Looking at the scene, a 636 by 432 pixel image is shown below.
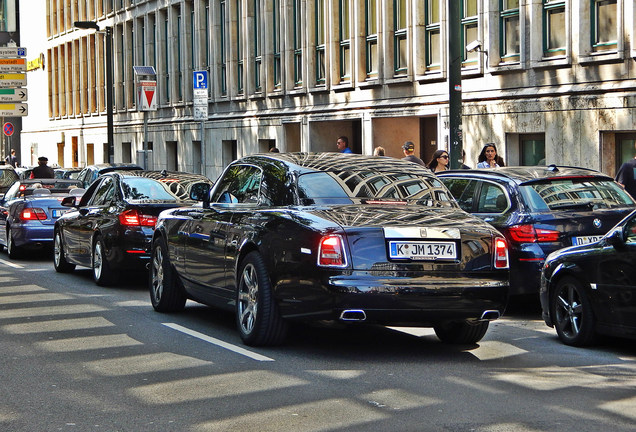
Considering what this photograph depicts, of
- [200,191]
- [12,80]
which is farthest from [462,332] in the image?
[12,80]

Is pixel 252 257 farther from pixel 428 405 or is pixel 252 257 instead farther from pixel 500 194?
pixel 500 194

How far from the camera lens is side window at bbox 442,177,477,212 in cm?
1302

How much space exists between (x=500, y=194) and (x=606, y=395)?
493 cm

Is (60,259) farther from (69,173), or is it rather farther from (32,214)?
(69,173)

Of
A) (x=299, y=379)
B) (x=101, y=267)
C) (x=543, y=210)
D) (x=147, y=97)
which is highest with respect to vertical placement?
(x=147, y=97)

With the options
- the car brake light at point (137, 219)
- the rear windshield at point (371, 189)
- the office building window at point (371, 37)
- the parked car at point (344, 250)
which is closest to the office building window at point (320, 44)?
the office building window at point (371, 37)

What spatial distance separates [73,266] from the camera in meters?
18.1

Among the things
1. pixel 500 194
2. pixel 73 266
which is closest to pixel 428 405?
pixel 500 194

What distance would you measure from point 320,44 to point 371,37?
3179 millimetres

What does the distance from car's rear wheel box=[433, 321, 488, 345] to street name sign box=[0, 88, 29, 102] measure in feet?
168

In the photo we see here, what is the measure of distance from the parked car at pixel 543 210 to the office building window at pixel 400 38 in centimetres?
1590

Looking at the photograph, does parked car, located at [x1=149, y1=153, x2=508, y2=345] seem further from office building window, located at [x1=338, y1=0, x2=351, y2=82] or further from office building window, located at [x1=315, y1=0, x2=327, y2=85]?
office building window, located at [x1=315, y1=0, x2=327, y2=85]

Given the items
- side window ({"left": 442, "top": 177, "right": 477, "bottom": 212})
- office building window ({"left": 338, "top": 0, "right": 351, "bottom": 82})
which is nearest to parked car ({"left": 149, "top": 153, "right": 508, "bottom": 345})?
side window ({"left": 442, "top": 177, "right": 477, "bottom": 212})

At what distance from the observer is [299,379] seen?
8.29 m
